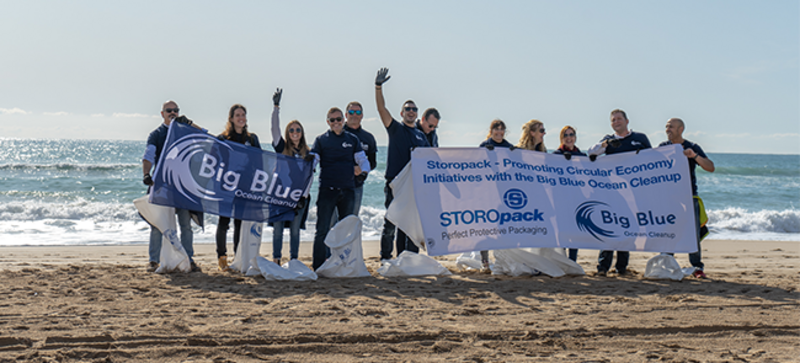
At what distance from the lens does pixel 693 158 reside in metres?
5.36

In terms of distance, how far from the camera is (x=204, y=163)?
5.38 meters

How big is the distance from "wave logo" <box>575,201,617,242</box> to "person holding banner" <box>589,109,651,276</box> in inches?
15.2

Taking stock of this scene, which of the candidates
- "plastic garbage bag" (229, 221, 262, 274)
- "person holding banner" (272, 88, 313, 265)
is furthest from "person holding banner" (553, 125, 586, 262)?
"plastic garbage bag" (229, 221, 262, 274)

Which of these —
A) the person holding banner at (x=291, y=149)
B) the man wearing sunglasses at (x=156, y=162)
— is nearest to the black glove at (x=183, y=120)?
the man wearing sunglasses at (x=156, y=162)

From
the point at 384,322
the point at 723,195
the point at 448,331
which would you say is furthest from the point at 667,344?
the point at 723,195

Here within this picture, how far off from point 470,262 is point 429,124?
5.30ft

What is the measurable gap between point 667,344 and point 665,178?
2.66 metres

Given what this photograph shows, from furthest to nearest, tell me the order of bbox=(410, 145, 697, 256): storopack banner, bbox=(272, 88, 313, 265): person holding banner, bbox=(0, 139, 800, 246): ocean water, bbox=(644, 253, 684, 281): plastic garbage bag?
bbox=(0, 139, 800, 246): ocean water → bbox=(272, 88, 313, 265): person holding banner → bbox=(410, 145, 697, 256): storopack banner → bbox=(644, 253, 684, 281): plastic garbage bag

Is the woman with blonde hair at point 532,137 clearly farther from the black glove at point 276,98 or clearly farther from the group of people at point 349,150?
the black glove at point 276,98

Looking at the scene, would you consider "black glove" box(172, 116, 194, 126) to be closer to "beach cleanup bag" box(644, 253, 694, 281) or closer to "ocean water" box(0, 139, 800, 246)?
"ocean water" box(0, 139, 800, 246)

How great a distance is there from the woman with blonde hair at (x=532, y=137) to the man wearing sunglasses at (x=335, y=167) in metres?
1.72

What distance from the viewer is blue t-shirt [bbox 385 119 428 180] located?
5.50 m

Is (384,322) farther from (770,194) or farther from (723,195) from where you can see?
(770,194)

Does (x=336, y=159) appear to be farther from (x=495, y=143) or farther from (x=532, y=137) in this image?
(x=532, y=137)
